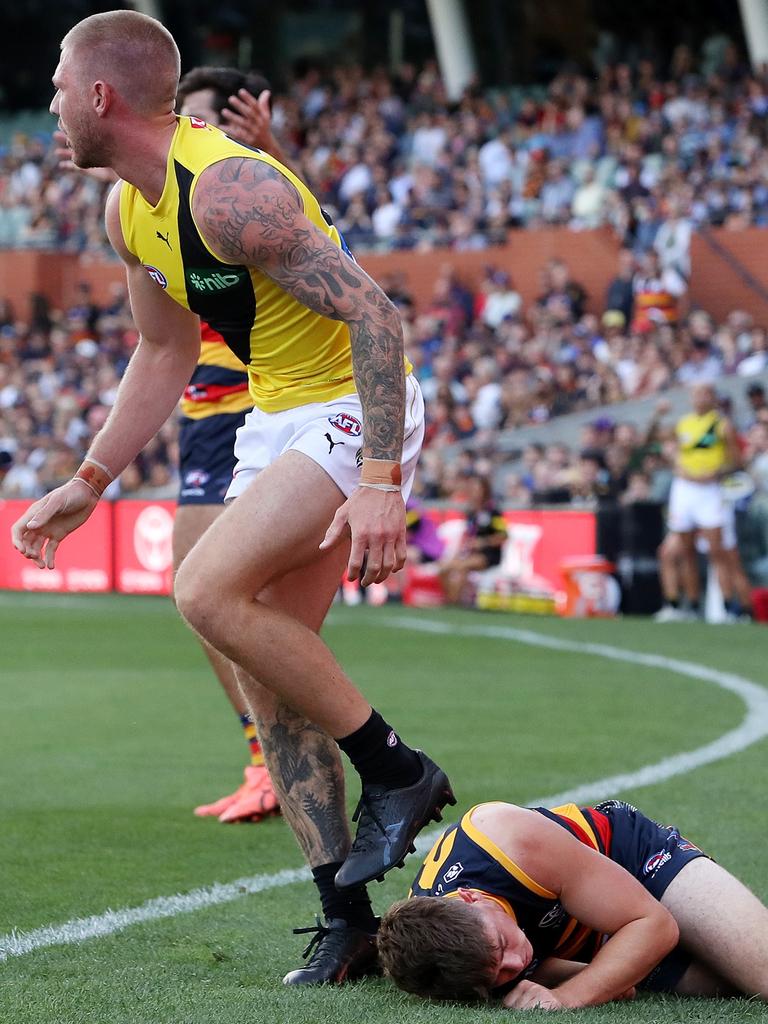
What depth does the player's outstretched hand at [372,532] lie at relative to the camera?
13.1 ft

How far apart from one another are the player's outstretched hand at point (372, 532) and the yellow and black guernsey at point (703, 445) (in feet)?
40.2

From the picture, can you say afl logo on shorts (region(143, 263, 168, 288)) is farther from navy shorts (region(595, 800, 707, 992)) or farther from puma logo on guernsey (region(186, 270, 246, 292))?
navy shorts (region(595, 800, 707, 992))

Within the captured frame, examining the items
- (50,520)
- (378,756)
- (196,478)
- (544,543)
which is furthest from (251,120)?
(544,543)

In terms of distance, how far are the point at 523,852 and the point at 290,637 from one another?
2.56 ft

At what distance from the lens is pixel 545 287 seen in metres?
24.0

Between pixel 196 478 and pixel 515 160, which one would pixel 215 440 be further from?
pixel 515 160

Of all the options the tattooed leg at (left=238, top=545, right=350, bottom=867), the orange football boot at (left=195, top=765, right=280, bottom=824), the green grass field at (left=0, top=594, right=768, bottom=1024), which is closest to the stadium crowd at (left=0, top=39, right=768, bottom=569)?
the green grass field at (left=0, top=594, right=768, bottom=1024)

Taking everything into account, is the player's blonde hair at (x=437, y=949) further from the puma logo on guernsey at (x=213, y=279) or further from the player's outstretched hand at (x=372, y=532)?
the puma logo on guernsey at (x=213, y=279)

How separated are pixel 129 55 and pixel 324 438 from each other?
1.08 m

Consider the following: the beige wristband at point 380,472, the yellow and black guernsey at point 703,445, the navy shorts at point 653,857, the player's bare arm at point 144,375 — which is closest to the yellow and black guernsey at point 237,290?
the player's bare arm at point 144,375

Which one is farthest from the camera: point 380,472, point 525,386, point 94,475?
point 525,386

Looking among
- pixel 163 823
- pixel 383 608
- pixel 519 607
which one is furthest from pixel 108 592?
pixel 163 823

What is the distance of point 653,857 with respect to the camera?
422 centimetres

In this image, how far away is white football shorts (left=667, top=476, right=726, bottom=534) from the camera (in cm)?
1570
